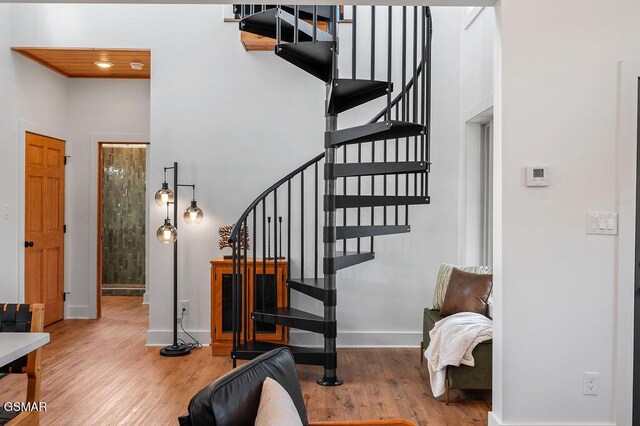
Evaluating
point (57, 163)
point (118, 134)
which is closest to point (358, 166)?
point (118, 134)

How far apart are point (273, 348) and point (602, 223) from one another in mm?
2510

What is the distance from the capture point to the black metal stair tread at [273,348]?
159 inches

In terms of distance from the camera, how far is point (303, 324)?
4156mm

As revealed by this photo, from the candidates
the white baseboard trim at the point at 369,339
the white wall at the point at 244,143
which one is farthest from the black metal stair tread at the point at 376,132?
Result: the white baseboard trim at the point at 369,339

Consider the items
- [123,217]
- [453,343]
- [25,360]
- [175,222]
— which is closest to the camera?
[25,360]

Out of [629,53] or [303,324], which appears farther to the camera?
[303,324]

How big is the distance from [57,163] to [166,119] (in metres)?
1.70

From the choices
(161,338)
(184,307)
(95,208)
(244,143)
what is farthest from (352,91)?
(95,208)

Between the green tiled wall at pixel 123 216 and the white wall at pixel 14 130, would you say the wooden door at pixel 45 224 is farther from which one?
the green tiled wall at pixel 123 216

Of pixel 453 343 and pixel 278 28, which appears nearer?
pixel 453 343

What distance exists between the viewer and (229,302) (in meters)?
4.70

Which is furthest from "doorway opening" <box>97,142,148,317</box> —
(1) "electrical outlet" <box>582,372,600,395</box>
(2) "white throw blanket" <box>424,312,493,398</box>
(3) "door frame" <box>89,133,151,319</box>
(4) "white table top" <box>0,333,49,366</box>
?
(1) "electrical outlet" <box>582,372,600,395</box>

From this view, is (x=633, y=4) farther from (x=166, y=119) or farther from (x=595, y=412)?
(x=166, y=119)

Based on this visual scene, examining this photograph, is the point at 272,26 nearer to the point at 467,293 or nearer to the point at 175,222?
the point at 175,222
